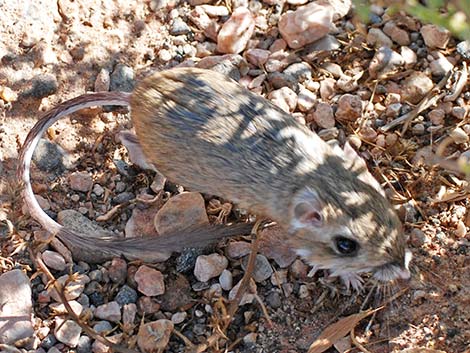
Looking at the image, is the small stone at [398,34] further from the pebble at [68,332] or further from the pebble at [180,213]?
the pebble at [68,332]

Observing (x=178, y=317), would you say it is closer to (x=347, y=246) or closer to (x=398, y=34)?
(x=347, y=246)

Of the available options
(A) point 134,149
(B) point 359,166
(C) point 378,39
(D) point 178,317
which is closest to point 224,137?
(A) point 134,149

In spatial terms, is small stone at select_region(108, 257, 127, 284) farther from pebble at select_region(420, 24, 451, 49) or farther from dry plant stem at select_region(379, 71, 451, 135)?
pebble at select_region(420, 24, 451, 49)

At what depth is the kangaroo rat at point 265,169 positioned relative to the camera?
4246 mm

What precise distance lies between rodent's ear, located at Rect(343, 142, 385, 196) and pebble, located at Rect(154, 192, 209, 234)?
87 cm

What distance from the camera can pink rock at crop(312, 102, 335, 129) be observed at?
16.4 ft

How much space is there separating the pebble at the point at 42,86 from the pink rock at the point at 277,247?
1.57m

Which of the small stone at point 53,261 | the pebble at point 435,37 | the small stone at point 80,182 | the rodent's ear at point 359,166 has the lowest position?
the small stone at point 53,261

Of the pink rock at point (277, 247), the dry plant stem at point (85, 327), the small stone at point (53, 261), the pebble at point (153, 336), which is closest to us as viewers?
the dry plant stem at point (85, 327)

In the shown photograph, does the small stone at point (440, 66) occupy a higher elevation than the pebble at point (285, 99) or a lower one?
higher

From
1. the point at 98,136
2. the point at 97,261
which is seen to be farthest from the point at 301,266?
the point at 98,136

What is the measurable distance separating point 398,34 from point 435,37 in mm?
241

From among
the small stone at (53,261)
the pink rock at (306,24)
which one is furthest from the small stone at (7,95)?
the pink rock at (306,24)

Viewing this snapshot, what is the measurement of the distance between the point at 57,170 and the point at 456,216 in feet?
7.66
